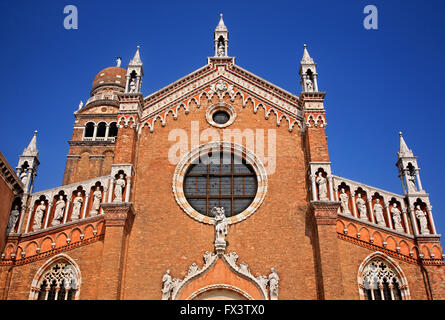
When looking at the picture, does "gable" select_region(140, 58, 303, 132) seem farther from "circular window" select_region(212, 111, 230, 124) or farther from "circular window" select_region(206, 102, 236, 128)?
"circular window" select_region(212, 111, 230, 124)

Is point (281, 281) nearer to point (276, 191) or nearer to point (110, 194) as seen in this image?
point (276, 191)

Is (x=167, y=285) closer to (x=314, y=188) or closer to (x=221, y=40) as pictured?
(x=314, y=188)

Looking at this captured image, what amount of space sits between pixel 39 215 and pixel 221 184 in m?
6.33

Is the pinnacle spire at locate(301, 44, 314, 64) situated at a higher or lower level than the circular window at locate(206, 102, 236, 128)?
higher

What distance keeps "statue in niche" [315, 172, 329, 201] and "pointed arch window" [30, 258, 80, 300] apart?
820cm

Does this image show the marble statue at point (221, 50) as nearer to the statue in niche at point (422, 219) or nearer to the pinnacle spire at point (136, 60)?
the pinnacle spire at point (136, 60)

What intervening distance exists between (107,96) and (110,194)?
60.3 feet

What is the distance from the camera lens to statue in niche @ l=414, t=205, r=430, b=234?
1495cm

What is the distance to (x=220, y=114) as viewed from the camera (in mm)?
17703

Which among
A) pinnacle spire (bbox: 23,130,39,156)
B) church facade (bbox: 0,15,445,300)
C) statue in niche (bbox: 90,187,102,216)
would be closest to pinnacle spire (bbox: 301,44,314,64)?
church facade (bbox: 0,15,445,300)

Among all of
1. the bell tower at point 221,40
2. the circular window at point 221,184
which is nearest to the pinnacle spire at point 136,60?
the bell tower at point 221,40

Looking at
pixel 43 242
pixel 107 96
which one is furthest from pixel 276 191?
pixel 107 96

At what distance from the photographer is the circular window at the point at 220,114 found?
17344mm
